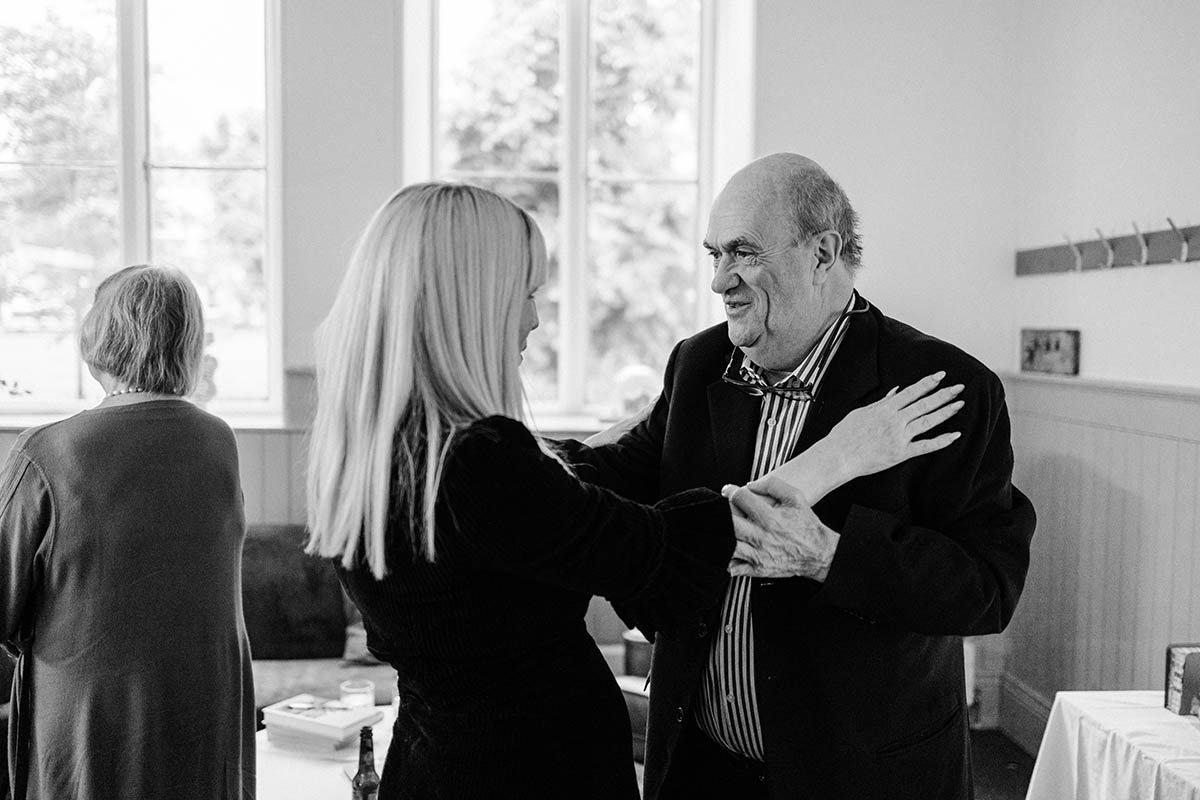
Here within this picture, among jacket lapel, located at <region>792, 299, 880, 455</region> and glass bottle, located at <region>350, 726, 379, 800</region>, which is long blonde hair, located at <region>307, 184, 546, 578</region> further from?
glass bottle, located at <region>350, 726, 379, 800</region>

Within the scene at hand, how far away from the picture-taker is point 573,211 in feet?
17.3

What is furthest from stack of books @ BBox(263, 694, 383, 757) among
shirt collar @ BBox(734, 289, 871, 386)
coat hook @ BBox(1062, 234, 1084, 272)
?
coat hook @ BBox(1062, 234, 1084, 272)

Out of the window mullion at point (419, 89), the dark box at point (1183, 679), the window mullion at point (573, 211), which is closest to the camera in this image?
the dark box at point (1183, 679)

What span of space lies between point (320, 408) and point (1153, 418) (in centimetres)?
312

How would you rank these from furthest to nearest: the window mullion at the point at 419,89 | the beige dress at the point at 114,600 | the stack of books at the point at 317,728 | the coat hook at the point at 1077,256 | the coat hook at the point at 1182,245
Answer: the window mullion at the point at 419,89, the coat hook at the point at 1077,256, the coat hook at the point at 1182,245, the stack of books at the point at 317,728, the beige dress at the point at 114,600

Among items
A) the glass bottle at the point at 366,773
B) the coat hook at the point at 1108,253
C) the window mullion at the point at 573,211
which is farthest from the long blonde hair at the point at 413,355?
the window mullion at the point at 573,211

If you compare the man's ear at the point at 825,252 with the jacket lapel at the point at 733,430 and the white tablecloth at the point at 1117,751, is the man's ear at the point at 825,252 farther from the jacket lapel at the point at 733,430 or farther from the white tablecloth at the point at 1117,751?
the white tablecloth at the point at 1117,751

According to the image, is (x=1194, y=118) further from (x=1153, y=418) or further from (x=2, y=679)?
(x=2, y=679)

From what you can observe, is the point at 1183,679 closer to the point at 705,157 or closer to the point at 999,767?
the point at 999,767

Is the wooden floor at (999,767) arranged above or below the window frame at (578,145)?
below

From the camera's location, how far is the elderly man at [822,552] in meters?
1.52

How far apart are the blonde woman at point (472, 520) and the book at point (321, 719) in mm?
1588

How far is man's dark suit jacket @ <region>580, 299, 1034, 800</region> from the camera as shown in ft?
4.95

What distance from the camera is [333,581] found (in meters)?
4.33
